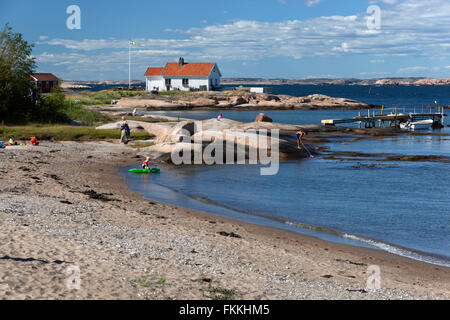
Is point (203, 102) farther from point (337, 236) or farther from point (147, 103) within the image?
point (337, 236)

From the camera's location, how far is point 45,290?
771cm

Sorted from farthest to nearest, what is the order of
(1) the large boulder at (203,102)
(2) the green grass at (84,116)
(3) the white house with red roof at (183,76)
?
(3) the white house with red roof at (183,76), (1) the large boulder at (203,102), (2) the green grass at (84,116)

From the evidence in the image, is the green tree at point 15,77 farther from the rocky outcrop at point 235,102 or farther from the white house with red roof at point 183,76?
the white house with red roof at point 183,76

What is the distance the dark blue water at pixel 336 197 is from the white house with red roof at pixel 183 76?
68137 millimetres

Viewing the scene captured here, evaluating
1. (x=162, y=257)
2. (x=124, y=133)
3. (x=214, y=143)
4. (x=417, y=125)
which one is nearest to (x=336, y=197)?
(x=214, y=143)

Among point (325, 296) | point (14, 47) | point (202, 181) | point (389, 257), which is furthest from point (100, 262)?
point (14, 47)

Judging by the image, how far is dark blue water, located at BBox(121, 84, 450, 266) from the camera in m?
15.2

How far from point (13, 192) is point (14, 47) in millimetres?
22417

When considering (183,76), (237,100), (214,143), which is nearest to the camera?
(214,143)

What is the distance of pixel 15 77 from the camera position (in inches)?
1407

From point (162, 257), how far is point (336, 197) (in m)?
12.0

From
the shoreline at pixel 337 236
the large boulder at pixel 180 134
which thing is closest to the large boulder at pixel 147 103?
the large boulder at pixel 180 134

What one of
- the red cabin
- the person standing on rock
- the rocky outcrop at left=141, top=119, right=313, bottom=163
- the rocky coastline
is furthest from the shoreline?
the red cabin

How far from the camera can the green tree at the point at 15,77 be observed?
115 feet
